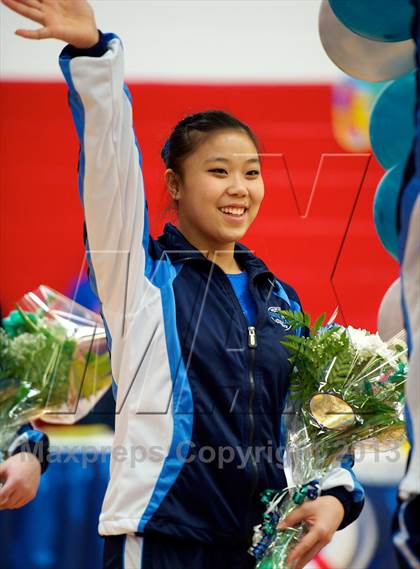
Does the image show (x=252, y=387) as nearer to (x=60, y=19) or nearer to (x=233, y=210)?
(x=233, y=210)

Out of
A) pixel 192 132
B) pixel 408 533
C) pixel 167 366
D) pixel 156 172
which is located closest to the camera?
pixel 408 533

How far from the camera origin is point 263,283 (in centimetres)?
211

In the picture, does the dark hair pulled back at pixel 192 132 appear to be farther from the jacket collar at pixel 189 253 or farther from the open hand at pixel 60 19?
the open hand at pixel 60 19

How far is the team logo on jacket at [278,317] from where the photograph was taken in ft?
6.59

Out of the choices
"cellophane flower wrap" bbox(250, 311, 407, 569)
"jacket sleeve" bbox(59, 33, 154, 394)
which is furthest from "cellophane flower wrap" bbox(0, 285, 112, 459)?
"cellophane flower wrap" bbox(250, 311, 407, 569)

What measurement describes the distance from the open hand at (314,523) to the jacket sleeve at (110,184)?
1.57 ft

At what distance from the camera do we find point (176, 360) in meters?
1.85

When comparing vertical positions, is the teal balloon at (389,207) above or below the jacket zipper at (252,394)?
above

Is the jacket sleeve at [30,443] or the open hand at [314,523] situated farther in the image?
the jacket sleeve at [30,443]

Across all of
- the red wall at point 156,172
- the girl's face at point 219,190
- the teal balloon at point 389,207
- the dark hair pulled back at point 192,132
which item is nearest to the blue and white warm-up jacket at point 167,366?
the girl's face at point 219,190

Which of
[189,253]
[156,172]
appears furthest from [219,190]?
[156,172]

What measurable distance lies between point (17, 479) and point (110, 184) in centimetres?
82

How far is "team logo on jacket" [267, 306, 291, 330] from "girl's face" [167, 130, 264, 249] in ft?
0.59

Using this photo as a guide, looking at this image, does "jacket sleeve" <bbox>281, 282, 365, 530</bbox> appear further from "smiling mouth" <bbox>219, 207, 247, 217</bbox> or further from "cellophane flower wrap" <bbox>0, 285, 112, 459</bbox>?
"cellophane flower wrap" <bbox>0, 285, 112, 459</bbox>
